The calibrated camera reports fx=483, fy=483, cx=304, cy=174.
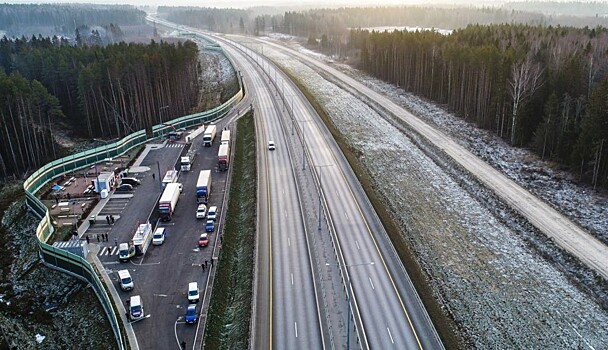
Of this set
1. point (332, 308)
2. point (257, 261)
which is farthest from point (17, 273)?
point (332, 308)

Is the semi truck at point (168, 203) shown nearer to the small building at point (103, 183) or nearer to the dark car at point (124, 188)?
the dark car at point (124, 188)

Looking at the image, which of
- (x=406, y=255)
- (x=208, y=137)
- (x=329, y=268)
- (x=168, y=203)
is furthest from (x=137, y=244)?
(x=208, y=137)

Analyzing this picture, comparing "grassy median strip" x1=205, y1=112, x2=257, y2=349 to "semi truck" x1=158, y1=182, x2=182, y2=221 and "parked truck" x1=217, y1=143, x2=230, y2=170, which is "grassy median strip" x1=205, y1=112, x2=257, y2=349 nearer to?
"parked truck" x1=217, y1=143, x2=230, y2=170

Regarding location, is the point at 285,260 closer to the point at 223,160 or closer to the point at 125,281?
the point at 125,281

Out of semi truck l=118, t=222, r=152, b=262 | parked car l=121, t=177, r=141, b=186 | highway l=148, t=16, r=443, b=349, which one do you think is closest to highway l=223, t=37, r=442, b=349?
highway l=148, t=16, r=443, b=349

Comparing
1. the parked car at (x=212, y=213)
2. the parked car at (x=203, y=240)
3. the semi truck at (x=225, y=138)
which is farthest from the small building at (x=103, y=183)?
the semi truck at (x=225, y=138)

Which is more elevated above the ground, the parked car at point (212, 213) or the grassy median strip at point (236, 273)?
the parked car at point (212, 213)
